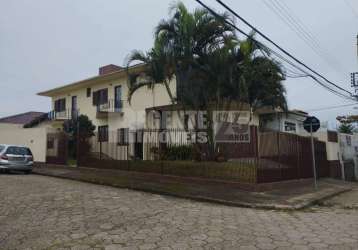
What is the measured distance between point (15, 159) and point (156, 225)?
12.2 m

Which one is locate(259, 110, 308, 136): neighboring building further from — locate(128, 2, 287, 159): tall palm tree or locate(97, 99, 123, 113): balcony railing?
locate(128, 2, 287, 159): tall palm tree

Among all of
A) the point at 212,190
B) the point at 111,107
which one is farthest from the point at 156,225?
the point at 111,107

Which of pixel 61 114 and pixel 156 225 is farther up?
pixel 61 114

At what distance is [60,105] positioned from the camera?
2988cm

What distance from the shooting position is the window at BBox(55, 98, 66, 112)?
96.6 ft

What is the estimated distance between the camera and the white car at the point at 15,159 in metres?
16.0

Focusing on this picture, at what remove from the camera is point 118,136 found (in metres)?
17.7

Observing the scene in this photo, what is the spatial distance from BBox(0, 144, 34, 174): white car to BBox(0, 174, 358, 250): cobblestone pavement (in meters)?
7.06

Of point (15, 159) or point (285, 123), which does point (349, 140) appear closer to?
point (285, 123)

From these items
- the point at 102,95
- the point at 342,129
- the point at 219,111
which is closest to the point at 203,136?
the point at 219,111

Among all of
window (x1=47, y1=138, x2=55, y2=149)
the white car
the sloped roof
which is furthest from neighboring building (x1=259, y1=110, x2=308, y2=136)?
the sloped roof

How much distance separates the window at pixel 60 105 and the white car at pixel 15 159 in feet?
42.3

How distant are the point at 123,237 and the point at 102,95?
2106 cm

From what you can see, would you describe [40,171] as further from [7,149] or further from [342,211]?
[342,211]
